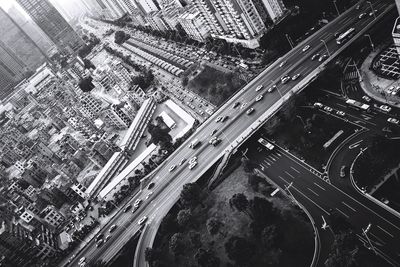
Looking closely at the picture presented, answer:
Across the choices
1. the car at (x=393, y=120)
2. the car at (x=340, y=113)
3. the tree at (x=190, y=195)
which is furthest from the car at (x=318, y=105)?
the tree at (x=190, y=195)

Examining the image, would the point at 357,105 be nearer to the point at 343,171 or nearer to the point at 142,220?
the point at 343,171

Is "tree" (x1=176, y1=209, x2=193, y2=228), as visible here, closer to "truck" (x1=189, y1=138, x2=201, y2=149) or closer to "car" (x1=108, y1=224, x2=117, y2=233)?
"car" (x1=108, y1=224, x2=117, y2=233)

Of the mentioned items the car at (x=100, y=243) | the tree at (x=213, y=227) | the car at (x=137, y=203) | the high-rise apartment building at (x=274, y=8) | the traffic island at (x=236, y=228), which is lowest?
the traffic island at (x=236, y=228)

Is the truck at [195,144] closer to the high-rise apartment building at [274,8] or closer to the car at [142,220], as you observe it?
the car at [142,220]

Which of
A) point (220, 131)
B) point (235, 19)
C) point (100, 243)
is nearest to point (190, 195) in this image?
point (220, 131)

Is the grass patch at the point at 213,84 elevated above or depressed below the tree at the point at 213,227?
above

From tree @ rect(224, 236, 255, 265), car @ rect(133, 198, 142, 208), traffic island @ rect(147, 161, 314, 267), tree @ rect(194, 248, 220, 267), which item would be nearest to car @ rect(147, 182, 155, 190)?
car @ rect(133, 198, 142, 208)
